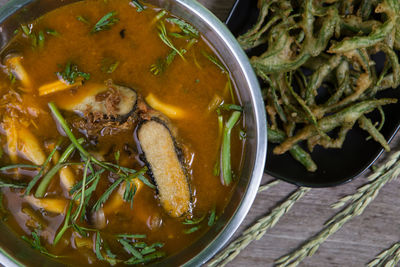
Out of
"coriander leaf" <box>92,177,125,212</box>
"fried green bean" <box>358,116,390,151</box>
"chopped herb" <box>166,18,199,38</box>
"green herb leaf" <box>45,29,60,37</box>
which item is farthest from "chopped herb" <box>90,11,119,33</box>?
"fried green bean" <box>358,116,390,151</box>

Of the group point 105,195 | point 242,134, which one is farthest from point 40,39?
point 242,134

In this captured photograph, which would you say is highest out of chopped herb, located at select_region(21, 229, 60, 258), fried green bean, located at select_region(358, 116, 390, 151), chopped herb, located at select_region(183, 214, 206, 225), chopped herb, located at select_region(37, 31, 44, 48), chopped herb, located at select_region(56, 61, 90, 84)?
chopped herb, located at select_region(37, 31, 44, 48)

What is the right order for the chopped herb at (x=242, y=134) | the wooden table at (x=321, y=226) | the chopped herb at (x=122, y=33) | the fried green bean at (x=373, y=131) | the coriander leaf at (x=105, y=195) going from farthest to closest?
the wooden table at (x=321, y=226)
the fried green bean at (x=373, y=131)
the chopped herb at (x=242, y=134)
the chopped herb at (x=122, y=33)
the coriander leaf at (x=105, y=195)

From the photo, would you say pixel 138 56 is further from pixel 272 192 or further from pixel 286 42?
pixel 272 192

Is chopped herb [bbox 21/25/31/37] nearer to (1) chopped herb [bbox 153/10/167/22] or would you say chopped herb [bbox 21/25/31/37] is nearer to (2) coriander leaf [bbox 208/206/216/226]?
(1) chopped herb [bbox 153/10/167/22]

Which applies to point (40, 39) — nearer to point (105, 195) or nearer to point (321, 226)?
point (105, 195)

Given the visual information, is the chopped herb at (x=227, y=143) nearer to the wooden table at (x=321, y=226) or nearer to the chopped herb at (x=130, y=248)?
the chopped herb at (x=130, y=248)

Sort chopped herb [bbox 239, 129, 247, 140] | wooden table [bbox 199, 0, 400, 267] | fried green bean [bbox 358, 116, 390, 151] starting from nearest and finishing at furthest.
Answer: chopped herb [bbox 239, 129, 247, 140] < fried green bean [bbox 358, 116, 390, 151] < wooden table [bbox 199, 0, 400, 267]

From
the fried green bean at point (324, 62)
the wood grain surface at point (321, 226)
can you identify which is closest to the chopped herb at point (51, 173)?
the fried green bean at point (324, 62)
